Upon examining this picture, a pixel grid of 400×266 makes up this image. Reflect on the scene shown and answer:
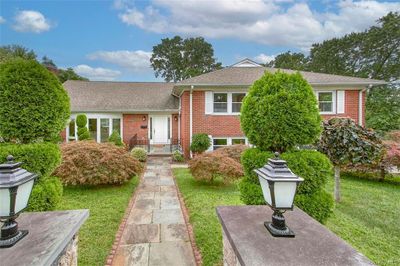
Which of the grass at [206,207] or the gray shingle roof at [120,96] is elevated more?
the gray shingle roof at [120,96]

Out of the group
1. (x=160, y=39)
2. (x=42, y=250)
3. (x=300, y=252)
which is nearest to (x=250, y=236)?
(x=300, y=252)

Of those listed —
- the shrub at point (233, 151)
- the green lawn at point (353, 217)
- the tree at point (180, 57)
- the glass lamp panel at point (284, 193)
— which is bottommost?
the green lawn at point (353, 217)

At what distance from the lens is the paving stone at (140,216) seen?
503 centimetres

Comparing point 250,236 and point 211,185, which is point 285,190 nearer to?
point 250,236

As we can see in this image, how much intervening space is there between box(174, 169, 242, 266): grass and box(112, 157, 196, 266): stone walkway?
24 centimetres

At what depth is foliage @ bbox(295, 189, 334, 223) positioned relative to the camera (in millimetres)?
3634

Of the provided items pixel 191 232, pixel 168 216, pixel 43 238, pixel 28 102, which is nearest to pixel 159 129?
pixel 168 216

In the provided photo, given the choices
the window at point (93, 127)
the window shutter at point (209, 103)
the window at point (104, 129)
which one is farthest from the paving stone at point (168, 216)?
the window at point (93, 127)

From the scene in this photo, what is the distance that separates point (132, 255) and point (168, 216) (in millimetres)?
1749

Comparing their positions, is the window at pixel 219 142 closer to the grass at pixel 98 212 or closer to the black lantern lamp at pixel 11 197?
the grass at pixel 98 212

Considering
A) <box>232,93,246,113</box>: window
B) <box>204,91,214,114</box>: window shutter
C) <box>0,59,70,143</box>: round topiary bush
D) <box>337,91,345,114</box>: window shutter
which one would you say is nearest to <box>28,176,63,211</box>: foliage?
<box>0,59,70,143</box>: round topiary bush

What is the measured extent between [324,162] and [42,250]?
388 centimetres

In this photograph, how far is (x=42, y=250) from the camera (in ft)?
6.06

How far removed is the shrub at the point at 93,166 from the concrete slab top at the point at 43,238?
5055 mm
